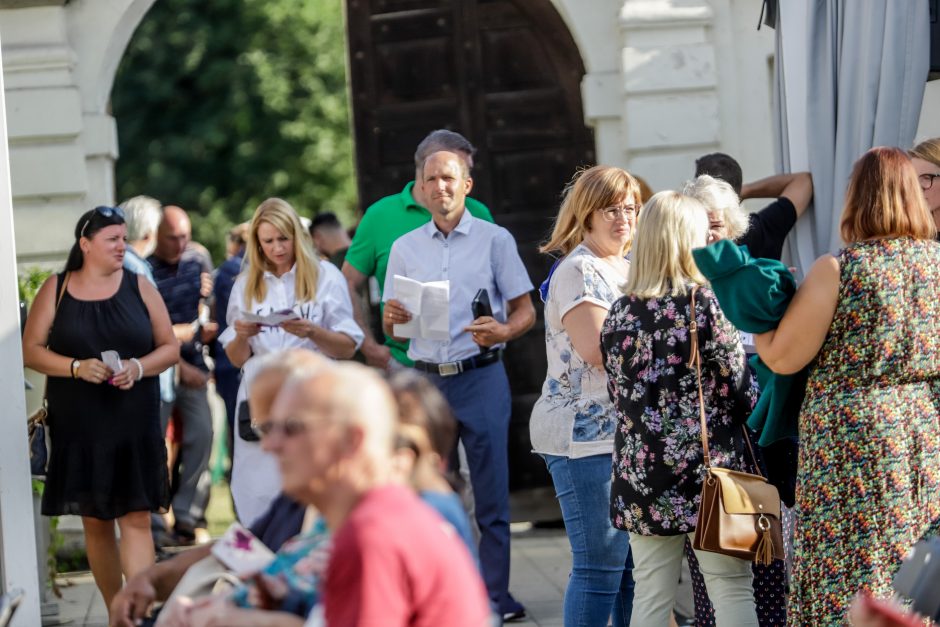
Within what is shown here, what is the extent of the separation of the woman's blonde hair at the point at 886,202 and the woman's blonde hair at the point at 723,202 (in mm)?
1034

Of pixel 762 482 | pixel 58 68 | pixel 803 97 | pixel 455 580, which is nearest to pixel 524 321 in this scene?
pixel 803 97

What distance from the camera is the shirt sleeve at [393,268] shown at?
20.8 ft

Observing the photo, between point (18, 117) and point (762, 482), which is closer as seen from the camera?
point (762, 482)

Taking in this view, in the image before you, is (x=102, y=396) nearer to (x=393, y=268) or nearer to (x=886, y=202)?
(x=393, y=268)

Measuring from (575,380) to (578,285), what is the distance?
1.11 feet

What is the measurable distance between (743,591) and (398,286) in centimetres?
214

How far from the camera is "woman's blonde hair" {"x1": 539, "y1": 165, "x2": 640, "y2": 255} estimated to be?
4965 mm

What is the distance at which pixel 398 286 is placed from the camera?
6066 mm

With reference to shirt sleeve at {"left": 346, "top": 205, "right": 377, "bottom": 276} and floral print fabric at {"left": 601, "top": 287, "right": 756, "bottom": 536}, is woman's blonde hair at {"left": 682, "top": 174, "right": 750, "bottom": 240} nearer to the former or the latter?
floral print fabric at {"left": 601, "top": 287, "right": 756, "bottom": 536}

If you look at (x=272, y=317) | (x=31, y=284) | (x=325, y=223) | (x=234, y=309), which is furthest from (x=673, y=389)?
(x=325, y=223)

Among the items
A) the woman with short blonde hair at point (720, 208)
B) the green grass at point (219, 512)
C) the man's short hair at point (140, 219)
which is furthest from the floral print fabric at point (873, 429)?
the green grass at point (219, 512)

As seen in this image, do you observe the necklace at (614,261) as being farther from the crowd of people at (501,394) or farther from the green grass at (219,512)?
the green grass at (219,512)

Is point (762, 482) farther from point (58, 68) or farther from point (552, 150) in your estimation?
point (58, 68)

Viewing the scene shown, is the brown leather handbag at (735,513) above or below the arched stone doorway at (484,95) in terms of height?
below
